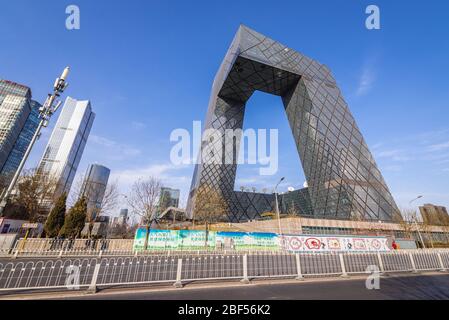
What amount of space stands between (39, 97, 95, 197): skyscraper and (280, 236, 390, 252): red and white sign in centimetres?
10805

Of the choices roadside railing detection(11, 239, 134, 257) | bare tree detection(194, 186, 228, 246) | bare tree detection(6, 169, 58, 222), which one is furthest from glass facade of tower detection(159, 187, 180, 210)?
bare tree detection(6, 169, 58, 222)

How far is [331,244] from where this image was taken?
16109 mm

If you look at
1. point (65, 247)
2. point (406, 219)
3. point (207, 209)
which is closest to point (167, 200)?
point (207, 209)

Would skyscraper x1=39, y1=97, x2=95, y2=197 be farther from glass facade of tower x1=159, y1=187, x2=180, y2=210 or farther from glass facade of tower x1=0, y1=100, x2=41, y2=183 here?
glass facade of tower x1=159, y1=187, x2=180, y2=210

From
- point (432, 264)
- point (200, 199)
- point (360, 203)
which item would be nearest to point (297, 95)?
point (360, 203)

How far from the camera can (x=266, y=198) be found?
68812 millimetres

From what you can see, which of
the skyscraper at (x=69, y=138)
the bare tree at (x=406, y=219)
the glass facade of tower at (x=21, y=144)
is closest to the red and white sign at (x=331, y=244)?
the bare tree at (x=406, y=219)

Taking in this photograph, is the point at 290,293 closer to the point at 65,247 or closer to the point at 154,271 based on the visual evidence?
the point at 154,271

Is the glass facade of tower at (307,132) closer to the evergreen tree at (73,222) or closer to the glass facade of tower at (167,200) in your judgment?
the glass facade of tower at (167,200)

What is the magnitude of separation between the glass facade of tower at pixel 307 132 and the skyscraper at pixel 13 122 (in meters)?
61.3

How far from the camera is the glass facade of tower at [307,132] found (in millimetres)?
33969

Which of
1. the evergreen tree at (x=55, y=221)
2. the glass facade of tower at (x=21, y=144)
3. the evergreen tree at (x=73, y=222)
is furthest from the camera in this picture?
the glass facade of tower at (x=21, y=144)
